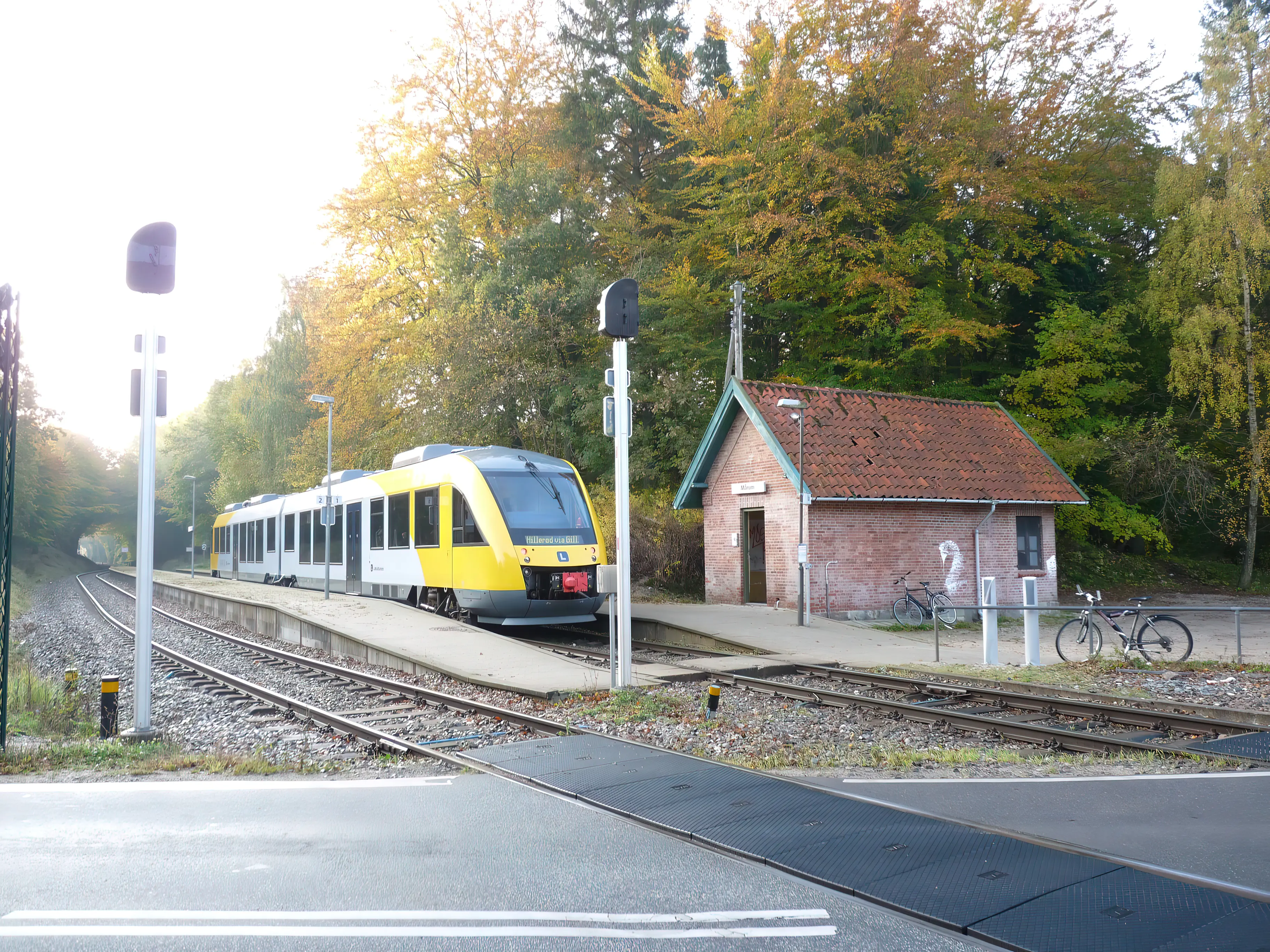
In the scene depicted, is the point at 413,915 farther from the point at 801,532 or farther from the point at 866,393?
the point at 866,393

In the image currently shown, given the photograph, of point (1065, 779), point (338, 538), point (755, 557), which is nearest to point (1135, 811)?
point (1065, 779)

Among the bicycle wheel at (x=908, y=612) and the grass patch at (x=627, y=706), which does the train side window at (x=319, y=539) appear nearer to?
the bicycle wheel at (x=908, y=612)

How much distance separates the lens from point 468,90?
107ft

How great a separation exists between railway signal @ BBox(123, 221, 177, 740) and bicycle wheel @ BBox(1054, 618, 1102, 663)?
38.3 ft

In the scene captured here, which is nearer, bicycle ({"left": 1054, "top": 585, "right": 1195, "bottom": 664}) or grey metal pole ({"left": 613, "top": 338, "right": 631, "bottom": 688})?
grey metal pole ({"left": 613, "top": 338, "right": 631, "bottom": 688})

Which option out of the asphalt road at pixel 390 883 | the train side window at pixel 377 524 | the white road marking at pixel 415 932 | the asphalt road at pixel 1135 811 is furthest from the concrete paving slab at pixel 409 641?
the white road marking at pixel 415 932

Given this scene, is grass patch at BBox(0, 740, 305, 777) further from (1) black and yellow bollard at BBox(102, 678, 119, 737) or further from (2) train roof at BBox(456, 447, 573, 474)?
(2) train roof at BBox(456, 447, 573, 474)

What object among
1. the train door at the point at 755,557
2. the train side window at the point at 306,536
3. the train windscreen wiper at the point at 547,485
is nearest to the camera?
the train windscreen wiper at the point at 547,485

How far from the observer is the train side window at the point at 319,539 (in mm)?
25016

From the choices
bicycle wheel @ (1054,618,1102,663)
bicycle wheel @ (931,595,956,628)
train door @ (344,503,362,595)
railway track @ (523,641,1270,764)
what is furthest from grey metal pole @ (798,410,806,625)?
train door @ (344,503,362,595)

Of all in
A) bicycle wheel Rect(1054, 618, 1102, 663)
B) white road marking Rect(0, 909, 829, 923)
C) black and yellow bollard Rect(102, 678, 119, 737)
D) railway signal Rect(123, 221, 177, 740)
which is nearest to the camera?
white road marking Rect(0, 909, 829, 923)

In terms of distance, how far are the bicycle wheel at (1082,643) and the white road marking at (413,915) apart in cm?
1096

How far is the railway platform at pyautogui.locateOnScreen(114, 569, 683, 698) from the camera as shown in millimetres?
11477

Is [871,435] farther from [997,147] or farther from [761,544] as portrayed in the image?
[997,147]
